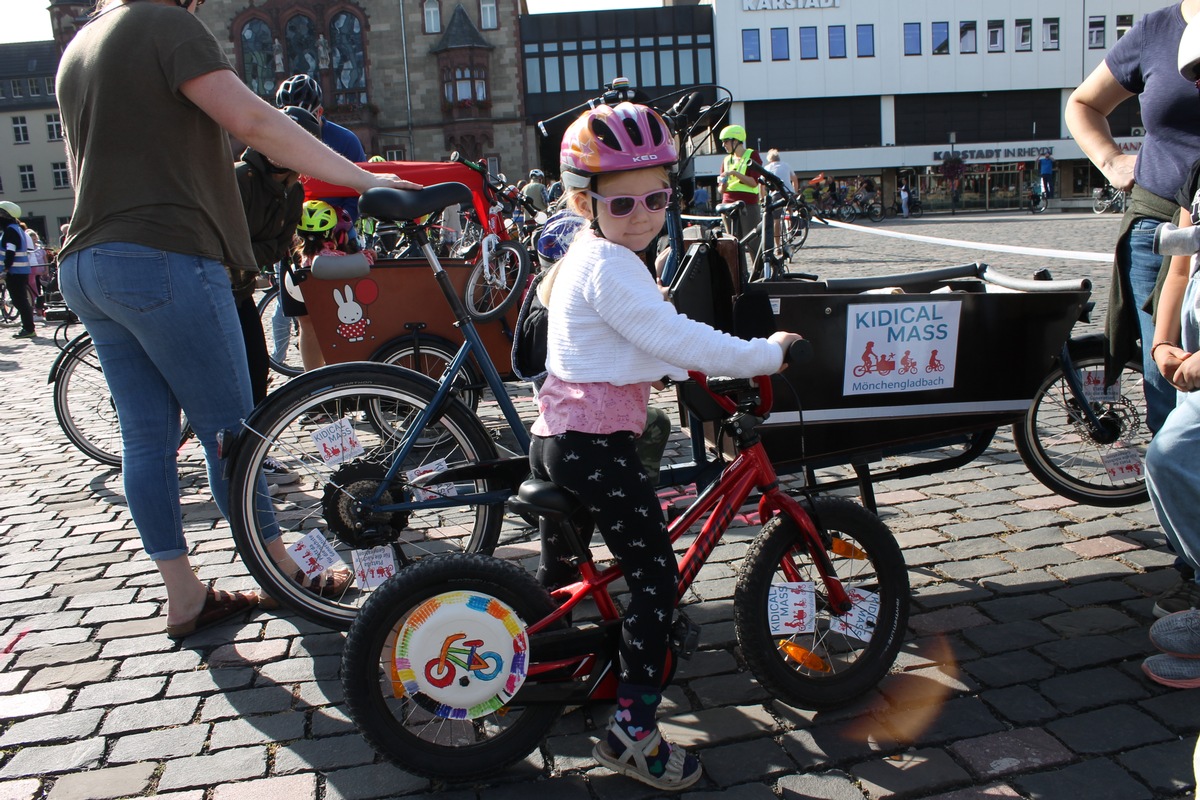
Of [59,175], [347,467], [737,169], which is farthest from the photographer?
[59,175]

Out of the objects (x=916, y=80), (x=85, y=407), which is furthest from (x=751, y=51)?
(x=85, y=407)

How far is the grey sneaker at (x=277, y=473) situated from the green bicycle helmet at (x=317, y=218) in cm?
327

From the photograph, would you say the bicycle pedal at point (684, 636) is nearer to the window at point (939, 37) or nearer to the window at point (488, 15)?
→ the window at point (488, 15)

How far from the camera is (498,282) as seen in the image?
668 centimetres

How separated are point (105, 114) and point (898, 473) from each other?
2913mm

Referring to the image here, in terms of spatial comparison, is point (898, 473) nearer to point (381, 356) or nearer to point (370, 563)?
point (370, 563)

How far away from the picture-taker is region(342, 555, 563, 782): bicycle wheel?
246cm

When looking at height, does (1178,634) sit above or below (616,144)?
below

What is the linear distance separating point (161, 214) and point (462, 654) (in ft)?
5.44

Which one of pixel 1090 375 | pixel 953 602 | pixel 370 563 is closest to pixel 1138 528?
pixel 1090 375

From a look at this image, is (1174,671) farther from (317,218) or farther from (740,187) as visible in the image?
(740,187)

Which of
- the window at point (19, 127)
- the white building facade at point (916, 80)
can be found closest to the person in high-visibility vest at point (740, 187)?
the white building facade at point (916, 80)

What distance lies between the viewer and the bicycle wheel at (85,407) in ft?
20.0

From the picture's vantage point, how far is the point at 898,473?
3711 millimetres
